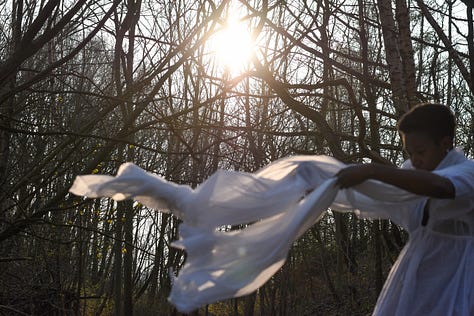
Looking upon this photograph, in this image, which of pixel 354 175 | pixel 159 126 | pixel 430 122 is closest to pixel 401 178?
pixel 354 175

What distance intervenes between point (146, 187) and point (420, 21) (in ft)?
51.8

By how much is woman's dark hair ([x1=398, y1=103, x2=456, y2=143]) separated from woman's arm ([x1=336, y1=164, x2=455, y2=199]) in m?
0.35

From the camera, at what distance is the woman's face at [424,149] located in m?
2.82

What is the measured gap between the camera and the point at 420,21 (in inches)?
673

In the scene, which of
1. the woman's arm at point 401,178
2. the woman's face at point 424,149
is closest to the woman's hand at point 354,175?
the woman's arm at point 401,178

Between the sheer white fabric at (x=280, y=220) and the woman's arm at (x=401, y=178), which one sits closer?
the woman's arm at (x=401, y=178)

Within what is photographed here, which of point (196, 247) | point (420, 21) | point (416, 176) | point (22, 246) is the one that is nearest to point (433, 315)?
point (416, 176)

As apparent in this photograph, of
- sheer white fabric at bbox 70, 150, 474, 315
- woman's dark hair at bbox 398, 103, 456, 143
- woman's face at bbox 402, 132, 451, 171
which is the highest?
woman's dark hair at bbox 398, 103, 456, 143

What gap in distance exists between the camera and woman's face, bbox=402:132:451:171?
2822 millimetres

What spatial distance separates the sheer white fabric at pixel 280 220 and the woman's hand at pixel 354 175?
0.19 ft

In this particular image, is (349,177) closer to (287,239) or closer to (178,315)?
(287,239)

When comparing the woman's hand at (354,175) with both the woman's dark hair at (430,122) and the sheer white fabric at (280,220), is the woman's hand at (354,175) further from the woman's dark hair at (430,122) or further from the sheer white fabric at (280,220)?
the woman's dark hair at (430,122)

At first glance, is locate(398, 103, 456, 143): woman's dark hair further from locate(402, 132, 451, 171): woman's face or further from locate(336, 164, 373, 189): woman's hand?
locate(336, 164, 373, 189): woman's hand

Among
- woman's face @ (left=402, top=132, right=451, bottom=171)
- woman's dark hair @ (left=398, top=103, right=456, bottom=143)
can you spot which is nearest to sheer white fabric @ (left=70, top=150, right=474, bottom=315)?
woman's face @ (left=402, top=132, right=451, bottom=171)
